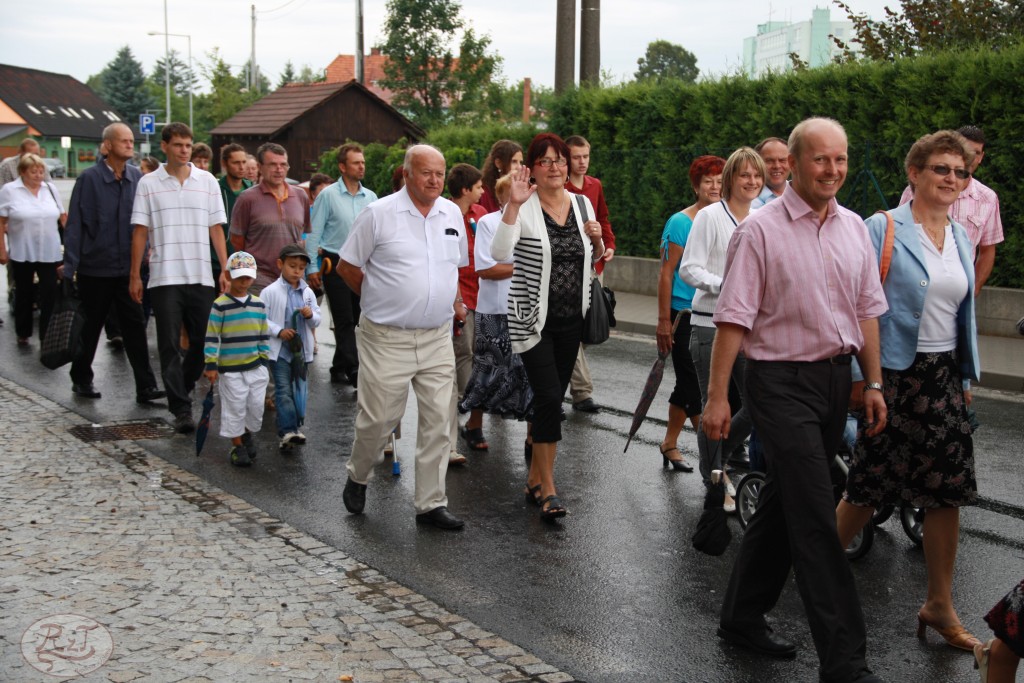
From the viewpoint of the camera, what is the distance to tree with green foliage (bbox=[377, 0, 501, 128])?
36.6 metres

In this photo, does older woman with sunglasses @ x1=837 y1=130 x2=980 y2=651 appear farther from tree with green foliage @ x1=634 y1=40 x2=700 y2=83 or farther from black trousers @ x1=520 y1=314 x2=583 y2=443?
tree with green foliage @ x1=634 y1=40 x2=700 y2=83

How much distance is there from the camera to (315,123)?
1745 inches

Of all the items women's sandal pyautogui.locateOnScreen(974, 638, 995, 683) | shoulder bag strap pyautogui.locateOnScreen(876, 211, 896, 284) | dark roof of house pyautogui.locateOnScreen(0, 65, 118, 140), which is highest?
dark roof of house pyautogui.locateOnScreen(0, 65, 118, 140)

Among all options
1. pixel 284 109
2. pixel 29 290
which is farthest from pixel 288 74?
pixel 29 290

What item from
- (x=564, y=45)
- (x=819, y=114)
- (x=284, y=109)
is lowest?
(x=819, y=114)

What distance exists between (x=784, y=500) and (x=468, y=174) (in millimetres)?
4233

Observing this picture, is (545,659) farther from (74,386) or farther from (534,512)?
(74,386)

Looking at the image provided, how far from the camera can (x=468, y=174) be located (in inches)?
320

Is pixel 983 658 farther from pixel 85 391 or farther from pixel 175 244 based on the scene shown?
pixel 85 391

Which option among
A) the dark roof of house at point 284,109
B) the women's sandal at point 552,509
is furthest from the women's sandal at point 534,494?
the dark roof of house at point 284,109

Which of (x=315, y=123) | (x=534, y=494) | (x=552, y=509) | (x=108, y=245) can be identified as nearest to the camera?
(x=552, y=509)

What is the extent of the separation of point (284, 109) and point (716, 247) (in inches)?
1568

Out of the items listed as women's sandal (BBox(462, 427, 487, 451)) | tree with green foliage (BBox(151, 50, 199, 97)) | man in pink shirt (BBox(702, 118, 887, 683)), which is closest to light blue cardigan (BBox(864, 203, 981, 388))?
man in pink shirt (BBox(702, 118, 887, 683))

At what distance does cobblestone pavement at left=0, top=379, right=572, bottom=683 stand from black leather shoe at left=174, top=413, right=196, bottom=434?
1295mm
